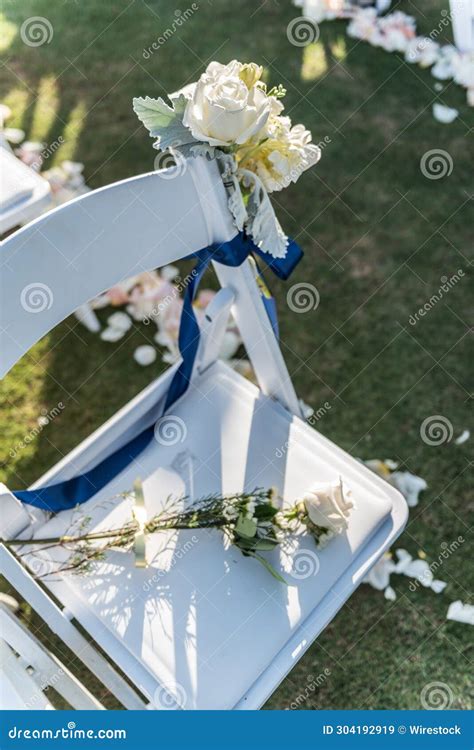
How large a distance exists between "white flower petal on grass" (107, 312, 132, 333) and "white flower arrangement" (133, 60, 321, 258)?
124 centimetres

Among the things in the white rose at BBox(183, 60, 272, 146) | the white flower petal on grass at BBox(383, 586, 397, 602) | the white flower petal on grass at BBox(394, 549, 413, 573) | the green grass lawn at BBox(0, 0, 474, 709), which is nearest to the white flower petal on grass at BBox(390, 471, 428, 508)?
the green grass lawn at BBox(0, 0, 474, 709)

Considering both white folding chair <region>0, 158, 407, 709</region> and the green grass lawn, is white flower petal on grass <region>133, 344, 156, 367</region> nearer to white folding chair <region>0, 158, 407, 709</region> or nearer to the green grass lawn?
the green grass lawn

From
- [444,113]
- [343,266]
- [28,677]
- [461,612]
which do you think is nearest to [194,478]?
[28,677]

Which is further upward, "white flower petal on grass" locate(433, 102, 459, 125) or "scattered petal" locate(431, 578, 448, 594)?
"white flower petal on grass" locate(433, 102, 459, 125)

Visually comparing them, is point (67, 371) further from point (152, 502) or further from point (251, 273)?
point (251, 273)

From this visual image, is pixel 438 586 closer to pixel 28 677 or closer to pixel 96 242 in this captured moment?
pixel 28 677

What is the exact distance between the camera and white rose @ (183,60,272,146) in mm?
1126

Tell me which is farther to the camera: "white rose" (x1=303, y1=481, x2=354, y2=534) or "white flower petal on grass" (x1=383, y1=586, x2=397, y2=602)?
"white flower petal on grass" (x1=383, y1=586, x2=397, y2=602)

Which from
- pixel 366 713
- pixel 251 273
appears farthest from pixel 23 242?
pixel 366 713

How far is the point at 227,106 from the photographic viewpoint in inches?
44.1

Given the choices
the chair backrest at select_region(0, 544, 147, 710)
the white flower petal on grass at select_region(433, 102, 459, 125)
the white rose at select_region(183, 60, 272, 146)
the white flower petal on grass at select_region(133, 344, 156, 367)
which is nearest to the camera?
the white rose at select_region(183, 60, 272, 146)

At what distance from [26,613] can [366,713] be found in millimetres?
936

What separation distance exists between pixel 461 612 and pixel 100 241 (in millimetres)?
1469

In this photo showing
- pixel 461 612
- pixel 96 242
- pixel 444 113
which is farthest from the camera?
pixel 444 113
